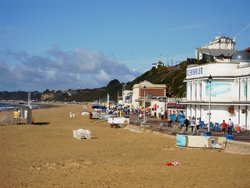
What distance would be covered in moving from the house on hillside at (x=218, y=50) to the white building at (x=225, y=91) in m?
53.3

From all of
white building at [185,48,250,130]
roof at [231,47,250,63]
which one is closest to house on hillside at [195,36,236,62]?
white building at [185,48,250,130]

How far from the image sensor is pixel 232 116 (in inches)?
1465

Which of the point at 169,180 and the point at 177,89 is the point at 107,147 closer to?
the point at 169,180

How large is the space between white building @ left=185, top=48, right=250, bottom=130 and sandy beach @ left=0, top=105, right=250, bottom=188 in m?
11.0

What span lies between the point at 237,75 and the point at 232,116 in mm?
3638

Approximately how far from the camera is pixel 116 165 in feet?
59.6

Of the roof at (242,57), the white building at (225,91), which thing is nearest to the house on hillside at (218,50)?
the white building at (225,91)

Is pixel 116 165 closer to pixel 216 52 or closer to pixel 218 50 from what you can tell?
pixel 216 52

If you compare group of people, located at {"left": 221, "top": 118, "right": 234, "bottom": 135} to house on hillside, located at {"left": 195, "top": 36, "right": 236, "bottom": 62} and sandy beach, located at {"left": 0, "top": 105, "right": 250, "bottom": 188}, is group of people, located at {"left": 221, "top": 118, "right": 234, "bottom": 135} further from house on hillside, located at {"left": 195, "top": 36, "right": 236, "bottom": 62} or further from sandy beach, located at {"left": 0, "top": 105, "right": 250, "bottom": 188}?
house on hillside, located at {"left": 195, "top": 36, "right": 236, "bottom": 62}

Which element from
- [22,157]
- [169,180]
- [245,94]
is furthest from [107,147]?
[245,94]

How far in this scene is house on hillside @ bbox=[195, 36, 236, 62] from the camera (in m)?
99.5

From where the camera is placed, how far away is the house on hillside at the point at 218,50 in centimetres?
9953

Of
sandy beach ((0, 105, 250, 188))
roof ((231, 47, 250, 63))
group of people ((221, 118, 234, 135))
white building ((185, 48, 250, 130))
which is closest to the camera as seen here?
sandy beach ((0, 105, 250, 188))

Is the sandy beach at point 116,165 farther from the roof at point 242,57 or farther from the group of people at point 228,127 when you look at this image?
the roof at point 242,57
